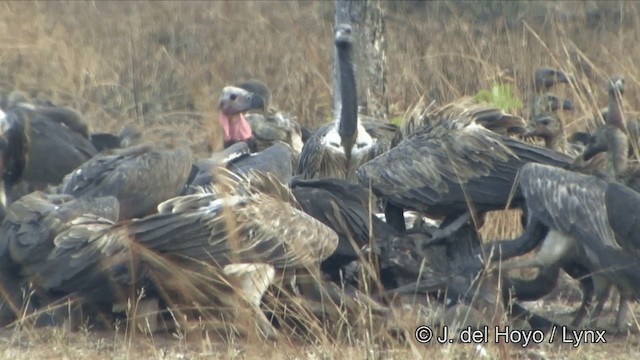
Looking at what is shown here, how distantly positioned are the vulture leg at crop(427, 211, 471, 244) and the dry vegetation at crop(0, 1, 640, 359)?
29.6 inches

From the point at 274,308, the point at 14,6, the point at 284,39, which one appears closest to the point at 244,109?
the point at 274,308

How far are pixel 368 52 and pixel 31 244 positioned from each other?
4646 millimetres

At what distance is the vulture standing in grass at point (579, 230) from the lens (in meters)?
6.84

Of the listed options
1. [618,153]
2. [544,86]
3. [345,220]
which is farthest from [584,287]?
[544,86]

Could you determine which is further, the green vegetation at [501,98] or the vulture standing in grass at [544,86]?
the green vegetation at [501,98]

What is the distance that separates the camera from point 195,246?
711cm

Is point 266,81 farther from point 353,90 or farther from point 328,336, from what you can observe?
point 328,336

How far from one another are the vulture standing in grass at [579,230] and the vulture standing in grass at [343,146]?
85.6 inches

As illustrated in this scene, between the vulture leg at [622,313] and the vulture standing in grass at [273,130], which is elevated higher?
the vulture leg at [622,313]

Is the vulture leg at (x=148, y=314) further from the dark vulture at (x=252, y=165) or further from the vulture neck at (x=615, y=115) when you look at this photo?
the vulture neck at (x=615, y=115)

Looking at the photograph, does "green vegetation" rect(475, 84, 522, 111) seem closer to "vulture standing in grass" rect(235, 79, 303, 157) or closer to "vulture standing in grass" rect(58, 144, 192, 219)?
"vulture standing in grass" rect(235, 79, 303, 157)

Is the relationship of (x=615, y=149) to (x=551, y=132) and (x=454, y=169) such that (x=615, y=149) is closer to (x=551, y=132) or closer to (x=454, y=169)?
(x=454, y=169)

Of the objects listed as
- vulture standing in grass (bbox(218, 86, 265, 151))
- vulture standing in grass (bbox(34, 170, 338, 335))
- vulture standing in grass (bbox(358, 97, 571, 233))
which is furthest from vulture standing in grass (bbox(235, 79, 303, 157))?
vulture standing in grass (bbox(34, 170, 338, 335))

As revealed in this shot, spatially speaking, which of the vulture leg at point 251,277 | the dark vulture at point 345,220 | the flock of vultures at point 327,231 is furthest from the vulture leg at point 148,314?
the dark vulture at point 345,220
